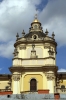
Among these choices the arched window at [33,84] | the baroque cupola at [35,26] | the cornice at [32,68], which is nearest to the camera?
the arched window at [33,84]

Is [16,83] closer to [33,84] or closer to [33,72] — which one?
[33,84]

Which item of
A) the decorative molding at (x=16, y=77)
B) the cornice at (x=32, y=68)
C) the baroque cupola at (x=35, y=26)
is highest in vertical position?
the baroque cupola at (x=35, y=26)

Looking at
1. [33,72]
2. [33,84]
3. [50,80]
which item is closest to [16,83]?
[33,84]

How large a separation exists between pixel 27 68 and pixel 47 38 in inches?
306

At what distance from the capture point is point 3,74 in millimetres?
48562

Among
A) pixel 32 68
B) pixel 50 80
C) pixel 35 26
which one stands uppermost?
pixel 35 26

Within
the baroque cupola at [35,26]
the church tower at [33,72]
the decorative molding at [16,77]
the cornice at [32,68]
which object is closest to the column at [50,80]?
the church tower at [33,72]

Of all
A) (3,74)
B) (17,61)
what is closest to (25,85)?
(17,61)

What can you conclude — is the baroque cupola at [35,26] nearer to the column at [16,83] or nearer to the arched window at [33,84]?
the column at [16,83]

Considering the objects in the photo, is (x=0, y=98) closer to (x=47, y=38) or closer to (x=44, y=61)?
(x=44, y=61)

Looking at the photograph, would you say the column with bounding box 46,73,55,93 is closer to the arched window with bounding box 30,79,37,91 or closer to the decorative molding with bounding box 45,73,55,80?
the decorative molding with bounding box 45,73,55,80

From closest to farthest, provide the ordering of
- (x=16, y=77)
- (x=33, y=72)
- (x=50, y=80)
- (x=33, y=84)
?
(x=50, y=80) → (x=33, y=84) → (x=16, y=77) → (x=33, y=72)

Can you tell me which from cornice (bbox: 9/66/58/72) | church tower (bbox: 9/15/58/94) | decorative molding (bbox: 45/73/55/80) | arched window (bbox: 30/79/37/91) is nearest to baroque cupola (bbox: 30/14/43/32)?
church tower (bbox: 9/15/58/94)

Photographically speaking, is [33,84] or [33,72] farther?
[33,72]
